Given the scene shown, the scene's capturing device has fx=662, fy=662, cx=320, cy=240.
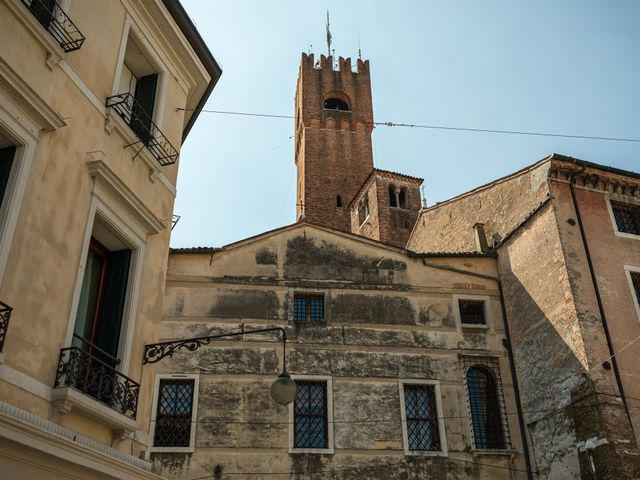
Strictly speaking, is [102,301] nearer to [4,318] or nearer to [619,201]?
[4,318]

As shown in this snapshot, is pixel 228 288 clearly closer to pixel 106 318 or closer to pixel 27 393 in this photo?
pixel 106 318

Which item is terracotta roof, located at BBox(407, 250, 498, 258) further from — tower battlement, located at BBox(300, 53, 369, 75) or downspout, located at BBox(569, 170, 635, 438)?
tower battlement, located at BBox(300, 53, 369, 75)

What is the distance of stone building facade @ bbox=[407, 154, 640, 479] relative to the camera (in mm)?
13953

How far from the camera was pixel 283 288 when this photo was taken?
17.1m

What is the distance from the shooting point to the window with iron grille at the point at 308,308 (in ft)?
55.4

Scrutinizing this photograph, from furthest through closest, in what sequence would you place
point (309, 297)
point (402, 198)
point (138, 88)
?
point (402, 198)
point (309, 297)
point (138, 88)

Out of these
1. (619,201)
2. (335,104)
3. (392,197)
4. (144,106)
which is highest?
(335,104)

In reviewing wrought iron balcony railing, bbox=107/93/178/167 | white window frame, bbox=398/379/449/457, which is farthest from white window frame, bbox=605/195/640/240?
wrought iron balcony railing, bbox=107/93/178/167

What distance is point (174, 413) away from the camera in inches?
603

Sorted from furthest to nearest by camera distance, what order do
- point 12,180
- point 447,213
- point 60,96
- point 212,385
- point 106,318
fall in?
point 447,213 < point 212,385 < point 106,318 < point 60,96 < point 12,180

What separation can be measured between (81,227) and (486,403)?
12196mm

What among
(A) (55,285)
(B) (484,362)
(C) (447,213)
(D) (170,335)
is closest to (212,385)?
(D) (170,335)

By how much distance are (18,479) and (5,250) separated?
79.3 inches

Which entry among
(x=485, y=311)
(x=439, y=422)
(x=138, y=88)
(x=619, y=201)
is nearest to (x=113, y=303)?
(x=138, y=88)
